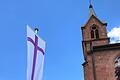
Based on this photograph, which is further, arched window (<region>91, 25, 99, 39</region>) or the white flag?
arched window (<region>91, 25, 99, 39</region>)

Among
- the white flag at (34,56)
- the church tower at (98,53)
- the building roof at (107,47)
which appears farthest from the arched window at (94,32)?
the white flag at (34,56)

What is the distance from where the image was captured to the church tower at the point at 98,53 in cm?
3578

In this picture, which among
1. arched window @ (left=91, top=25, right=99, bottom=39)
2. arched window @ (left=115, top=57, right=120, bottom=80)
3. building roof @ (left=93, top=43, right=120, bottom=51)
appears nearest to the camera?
arched window @ (left=115, top=57, right=120, bottom=80)

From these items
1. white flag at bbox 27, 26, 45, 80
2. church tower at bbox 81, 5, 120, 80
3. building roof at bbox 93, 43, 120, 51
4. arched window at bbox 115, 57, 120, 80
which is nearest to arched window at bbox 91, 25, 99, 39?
church tower at bbox 81, 5, 120, 80

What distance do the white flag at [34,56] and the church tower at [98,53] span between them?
22053mm

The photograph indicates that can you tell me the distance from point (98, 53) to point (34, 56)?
24279 millimetres

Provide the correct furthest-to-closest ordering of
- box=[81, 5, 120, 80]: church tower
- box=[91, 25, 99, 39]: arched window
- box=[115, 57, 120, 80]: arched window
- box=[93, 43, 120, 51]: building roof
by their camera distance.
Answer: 1. box=[91, 25, 99, 39]: arched window
2. box=[93, 43, 120, 51]: building roof
3. box=[81, 5, 120, 80]: church tower
4. box=[115, 57, 120, 80]: arched window

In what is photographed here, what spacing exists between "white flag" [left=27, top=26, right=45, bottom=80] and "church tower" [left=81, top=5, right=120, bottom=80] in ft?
72.4

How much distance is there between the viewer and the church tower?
3578cm

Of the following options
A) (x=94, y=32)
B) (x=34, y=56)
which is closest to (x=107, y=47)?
(x=94, y=32)

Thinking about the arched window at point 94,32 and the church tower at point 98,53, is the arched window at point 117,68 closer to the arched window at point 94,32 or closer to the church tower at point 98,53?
the church tower at point 98,53

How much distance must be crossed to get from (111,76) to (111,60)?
1.94 meters

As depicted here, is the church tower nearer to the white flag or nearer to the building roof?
the building roof

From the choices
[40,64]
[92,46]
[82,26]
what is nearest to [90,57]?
[92,46]
